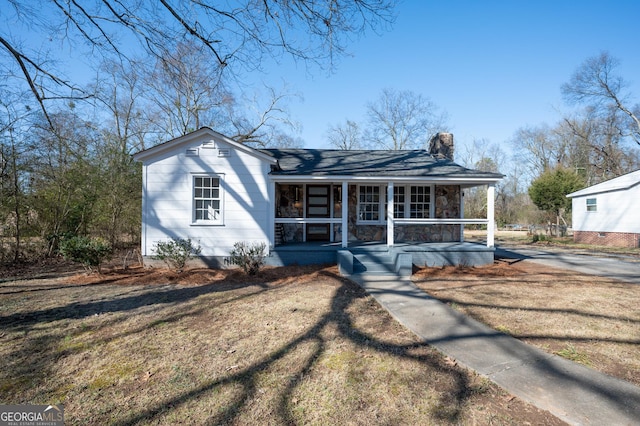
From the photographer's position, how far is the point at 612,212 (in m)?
16.8

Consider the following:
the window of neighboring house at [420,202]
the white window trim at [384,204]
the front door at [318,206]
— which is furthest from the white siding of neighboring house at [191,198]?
the window of neighboring house at [420,202]

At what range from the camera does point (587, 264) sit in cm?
1001

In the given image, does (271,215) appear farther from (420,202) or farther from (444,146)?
(444,146)

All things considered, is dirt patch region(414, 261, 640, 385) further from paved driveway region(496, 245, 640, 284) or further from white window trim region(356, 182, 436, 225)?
white window trim region(356, 182, 436, 225)

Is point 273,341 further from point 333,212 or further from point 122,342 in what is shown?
point 333,212

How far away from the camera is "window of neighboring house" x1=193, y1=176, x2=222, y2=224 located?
365 inches

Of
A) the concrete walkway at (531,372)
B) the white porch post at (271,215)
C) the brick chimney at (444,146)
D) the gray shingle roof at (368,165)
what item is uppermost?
the brick chimney at (444,146)

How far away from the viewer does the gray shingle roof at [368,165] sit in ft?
30.7

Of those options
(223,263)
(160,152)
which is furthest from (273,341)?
(160,152)

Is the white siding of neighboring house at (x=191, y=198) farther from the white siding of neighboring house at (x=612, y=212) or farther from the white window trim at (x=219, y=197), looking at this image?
the white siding of neighboring house at (x=612, y=212)

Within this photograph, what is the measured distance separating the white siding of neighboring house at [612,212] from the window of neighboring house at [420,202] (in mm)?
12558

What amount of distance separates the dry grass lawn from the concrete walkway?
17 centimetres

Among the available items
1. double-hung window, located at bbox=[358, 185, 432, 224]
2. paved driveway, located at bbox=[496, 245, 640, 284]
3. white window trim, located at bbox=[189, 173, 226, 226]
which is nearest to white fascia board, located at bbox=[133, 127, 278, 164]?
white window trim, located at bbox=[189, 173, 226, 226]

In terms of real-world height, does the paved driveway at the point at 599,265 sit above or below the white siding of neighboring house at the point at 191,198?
below
